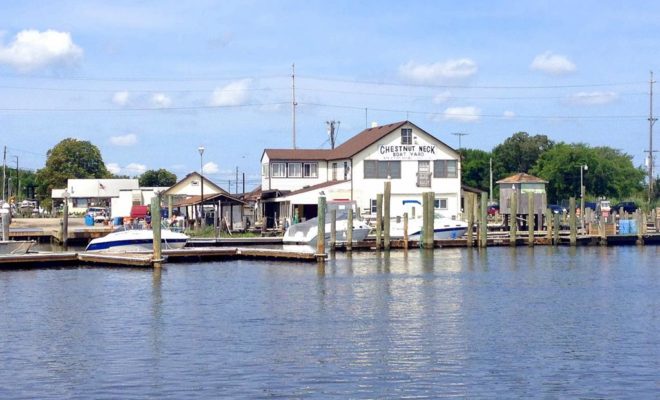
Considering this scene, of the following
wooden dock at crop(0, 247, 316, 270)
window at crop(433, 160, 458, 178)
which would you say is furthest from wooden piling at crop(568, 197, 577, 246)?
wooden dock at crop(0, 247, 316, 270)

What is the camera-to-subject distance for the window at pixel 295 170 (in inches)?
3250

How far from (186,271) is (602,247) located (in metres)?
30.6

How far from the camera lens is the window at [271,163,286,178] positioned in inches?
3236

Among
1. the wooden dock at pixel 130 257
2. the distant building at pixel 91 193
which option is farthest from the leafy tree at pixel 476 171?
the wooden dock at pixel 130 257

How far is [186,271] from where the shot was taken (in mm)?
48719

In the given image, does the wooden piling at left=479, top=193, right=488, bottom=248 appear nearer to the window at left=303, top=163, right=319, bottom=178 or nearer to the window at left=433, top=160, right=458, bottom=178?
the window at left=433, top=160, right=458, bottom=178

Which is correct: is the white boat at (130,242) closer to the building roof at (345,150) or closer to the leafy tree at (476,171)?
the building roof at (345,150)

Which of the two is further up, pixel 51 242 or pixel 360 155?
pixel 360 155

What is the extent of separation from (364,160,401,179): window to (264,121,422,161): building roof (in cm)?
145

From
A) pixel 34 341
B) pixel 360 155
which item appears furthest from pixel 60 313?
pixel 360 155

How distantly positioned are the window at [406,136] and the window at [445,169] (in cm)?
263

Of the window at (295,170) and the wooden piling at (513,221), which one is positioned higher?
the window at (295,170)

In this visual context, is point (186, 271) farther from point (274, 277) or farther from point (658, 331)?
point (658, 331)

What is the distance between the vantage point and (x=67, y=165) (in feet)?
488
